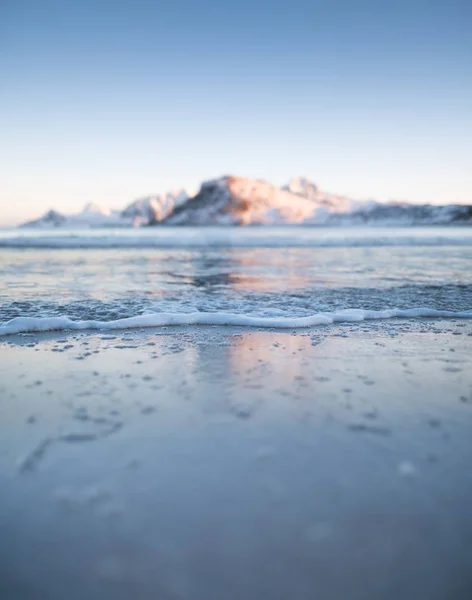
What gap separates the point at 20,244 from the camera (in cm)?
2038

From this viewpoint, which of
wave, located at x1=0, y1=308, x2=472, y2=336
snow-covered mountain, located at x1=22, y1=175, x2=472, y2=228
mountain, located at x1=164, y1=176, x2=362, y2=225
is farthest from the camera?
mountain, located at x1=164, y1=176, x2=362, y2=225

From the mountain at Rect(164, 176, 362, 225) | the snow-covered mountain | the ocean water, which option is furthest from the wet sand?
the mountain at Rect(164, 176, 362, 225)

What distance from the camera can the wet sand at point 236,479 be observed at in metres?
1.34

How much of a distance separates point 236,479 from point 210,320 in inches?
127

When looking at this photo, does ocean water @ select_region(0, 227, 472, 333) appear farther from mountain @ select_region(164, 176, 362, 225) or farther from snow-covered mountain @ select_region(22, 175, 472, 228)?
mountain @ select_region(164, 176, 362, 225)

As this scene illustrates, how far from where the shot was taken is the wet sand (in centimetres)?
134

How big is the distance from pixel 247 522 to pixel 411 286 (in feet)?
23.2

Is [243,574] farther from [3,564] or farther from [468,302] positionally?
[468,302]

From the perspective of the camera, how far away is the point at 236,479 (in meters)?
1.83

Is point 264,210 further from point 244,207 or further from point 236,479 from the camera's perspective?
point 236,479

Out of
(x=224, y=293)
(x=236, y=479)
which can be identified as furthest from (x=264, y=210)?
(x=236, y=479)

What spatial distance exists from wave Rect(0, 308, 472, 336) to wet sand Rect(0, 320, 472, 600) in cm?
126

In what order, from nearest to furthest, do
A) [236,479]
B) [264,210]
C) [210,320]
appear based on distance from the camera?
[236,479], [210,320], [264,210]

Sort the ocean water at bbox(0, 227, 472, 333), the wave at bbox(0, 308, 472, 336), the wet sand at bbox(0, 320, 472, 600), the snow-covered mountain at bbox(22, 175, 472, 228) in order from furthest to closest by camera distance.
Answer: the snow-covered mountain at bbox(22, 175, 472, 228)
the ocean water at bbox(0, 227, 472, 333)
the wave at bbox(0, 308, 472, 336)
the wet sand at bbox(0, 320, 472, 600)
